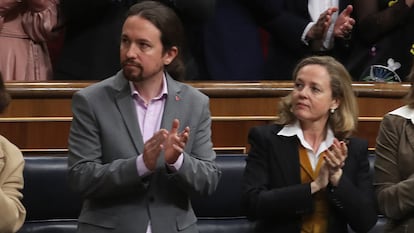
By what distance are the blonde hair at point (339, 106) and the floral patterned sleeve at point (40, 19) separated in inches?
42.1

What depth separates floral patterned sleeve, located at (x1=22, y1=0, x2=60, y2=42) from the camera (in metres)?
3.69

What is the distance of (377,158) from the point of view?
2799 millimetres

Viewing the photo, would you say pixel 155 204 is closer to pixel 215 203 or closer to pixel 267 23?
pixel 215 203

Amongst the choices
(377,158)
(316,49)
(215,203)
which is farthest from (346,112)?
(316,49)

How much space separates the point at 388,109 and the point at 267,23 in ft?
1.81

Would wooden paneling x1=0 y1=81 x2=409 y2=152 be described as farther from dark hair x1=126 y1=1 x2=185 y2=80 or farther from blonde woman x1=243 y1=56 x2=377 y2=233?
dark hair x1=126 y1=1 x2=185 y2=80

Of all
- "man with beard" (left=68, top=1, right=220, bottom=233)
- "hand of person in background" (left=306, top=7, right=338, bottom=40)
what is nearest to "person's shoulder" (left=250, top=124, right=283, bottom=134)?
"man with beard" (left=68, top=1, right=220, bottom=233)

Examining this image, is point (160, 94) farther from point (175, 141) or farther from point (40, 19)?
point (40, 19)

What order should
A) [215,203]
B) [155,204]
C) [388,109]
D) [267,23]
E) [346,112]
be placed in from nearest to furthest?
[155,204], [346,112], [215,203], [388,109], [267,23]

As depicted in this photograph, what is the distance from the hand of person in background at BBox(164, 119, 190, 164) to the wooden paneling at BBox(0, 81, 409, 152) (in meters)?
0.86

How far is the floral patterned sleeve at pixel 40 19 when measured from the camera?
12.1 feet

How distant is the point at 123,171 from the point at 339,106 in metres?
0.68

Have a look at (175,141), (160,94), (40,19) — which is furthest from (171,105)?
(40,19)

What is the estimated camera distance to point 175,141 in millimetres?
2549
